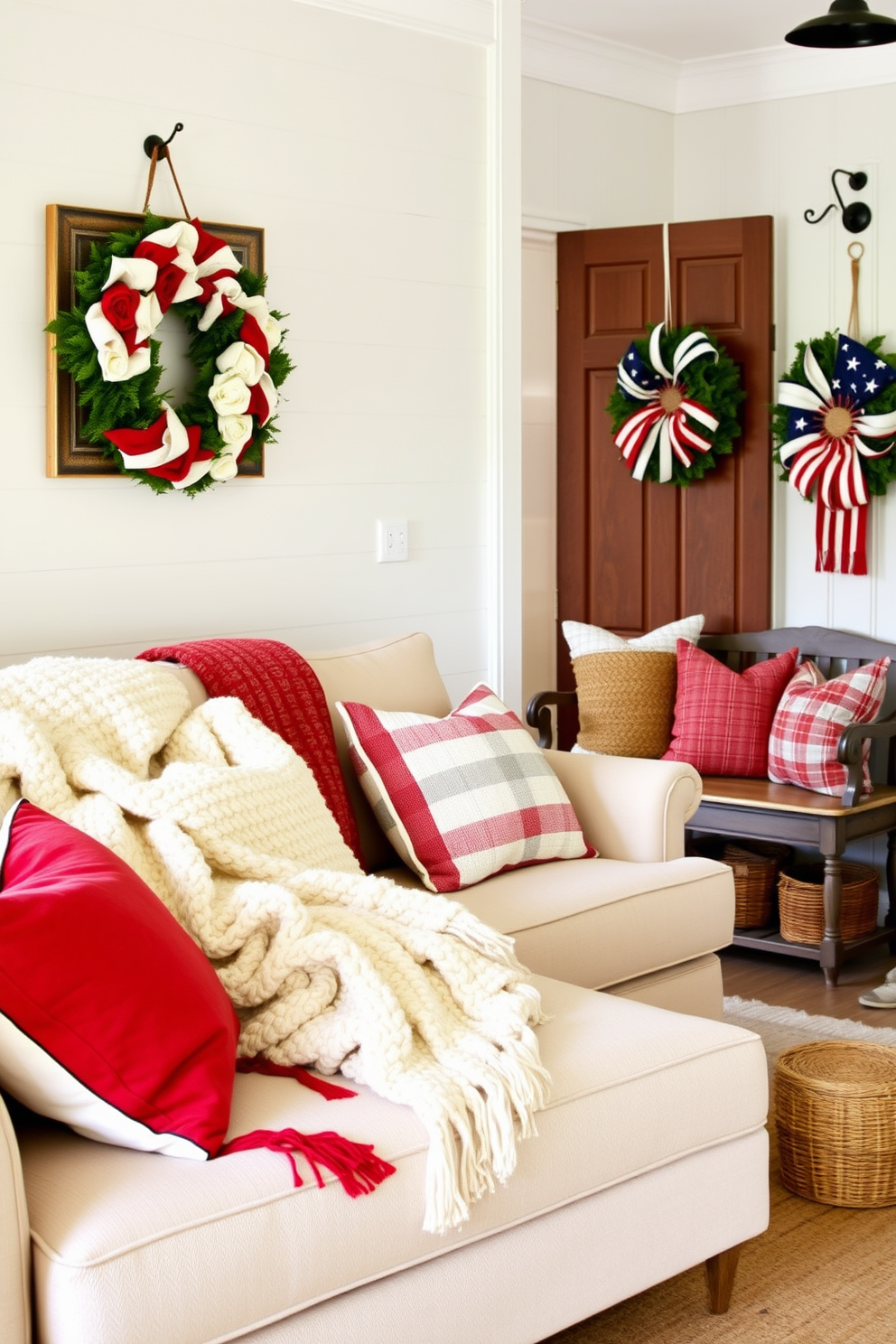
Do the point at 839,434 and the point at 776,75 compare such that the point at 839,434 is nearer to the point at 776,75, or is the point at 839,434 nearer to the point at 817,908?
the point at 776,75

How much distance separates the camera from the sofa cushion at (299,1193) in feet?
4.98

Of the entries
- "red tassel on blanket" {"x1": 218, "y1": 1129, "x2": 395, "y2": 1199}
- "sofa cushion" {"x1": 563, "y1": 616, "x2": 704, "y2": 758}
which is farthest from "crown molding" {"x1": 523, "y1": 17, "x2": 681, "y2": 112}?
"red tassel on blanket" {"x1": 218, "y1": 1129, "x2": 395, "y2": 1199}

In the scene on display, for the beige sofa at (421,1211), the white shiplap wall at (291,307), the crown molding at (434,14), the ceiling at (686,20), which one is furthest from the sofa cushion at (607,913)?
the ceiling at (686,20)

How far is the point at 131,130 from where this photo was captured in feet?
10.2

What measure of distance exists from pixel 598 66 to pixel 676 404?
44.9 inches

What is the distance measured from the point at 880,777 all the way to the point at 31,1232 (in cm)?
333

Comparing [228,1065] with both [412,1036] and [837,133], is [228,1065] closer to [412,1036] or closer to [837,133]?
[412,1036]

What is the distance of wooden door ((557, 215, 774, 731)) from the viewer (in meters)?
4.64

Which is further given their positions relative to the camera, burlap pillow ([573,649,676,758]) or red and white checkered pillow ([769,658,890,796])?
burlap pillow ([573,649,676,758])

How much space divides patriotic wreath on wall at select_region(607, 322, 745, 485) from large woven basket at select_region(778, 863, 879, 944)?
55.3 inches

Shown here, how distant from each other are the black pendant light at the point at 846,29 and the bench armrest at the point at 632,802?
1.66m

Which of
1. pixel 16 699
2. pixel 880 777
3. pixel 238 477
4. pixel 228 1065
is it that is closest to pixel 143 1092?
pixel 228 1065

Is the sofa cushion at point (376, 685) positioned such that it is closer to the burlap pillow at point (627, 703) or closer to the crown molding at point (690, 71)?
the burlap pillow at point (627, 703)

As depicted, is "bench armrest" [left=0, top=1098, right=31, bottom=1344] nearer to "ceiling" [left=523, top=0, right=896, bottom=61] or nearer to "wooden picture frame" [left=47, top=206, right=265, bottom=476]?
"wooden picture frame" [left=47, top=206, right=265, bottom=476]
